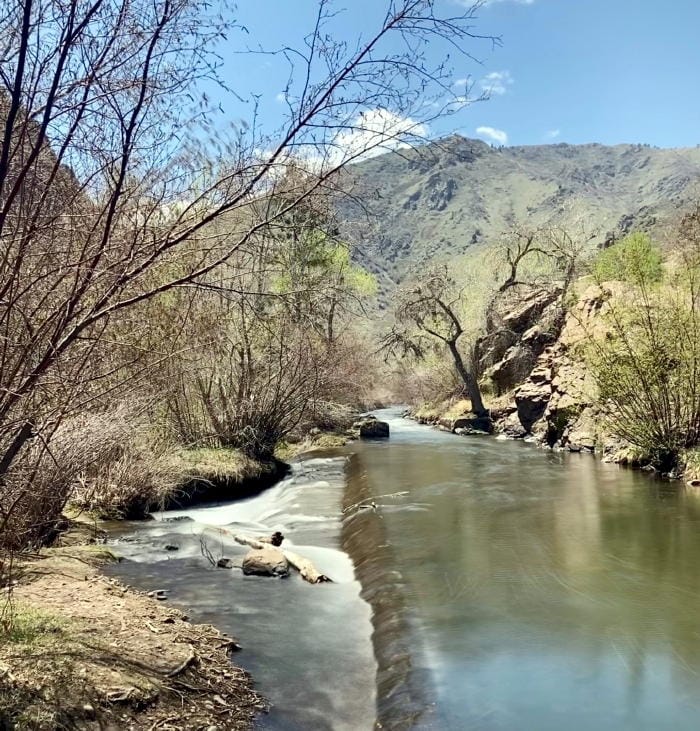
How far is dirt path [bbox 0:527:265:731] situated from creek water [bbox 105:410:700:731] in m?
0.48

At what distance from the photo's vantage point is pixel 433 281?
33.5m

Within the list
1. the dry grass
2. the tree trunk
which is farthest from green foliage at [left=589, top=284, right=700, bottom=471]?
the tree trunk

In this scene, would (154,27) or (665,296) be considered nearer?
(154,27)

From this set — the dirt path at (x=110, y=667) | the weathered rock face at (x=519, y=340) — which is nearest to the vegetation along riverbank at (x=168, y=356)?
the dirt path at (x=110, y=667)

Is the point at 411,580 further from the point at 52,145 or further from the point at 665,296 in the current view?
the point at 665,296

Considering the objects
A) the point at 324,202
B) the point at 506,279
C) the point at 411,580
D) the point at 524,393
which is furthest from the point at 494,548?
the point at 506,279

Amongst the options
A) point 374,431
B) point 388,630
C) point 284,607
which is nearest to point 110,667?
point 388,630

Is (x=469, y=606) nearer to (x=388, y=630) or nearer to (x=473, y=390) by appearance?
(x=388, y=630)

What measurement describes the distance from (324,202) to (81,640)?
3.50 meters

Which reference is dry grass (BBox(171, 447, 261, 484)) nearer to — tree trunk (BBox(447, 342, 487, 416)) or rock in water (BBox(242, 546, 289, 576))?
rock in water (BBox(242, 546, 289, 576))

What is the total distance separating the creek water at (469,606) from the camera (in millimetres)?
5543

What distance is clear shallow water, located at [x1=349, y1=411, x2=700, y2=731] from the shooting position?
5559 millimetres

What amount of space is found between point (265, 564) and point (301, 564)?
21.9 inches

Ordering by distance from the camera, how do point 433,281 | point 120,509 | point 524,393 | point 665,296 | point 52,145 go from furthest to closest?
1. point 433,281
2. point 524,393
3. point 665,296
4. point 120,509
5. point 52,145
